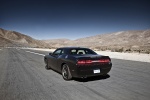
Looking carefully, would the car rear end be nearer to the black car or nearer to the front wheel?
the black car

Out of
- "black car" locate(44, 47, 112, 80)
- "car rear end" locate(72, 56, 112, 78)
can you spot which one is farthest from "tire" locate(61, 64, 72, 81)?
"car rear end" locate(72, 56, 112, 78)

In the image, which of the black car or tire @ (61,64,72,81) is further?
tire @ (61,64,72,81)

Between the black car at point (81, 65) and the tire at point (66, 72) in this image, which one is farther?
the tire at point (66, 72)

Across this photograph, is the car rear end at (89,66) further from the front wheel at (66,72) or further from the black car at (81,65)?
the front wheel at (66,72)

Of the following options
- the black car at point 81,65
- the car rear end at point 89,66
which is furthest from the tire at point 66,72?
the car rear end at point 89,66

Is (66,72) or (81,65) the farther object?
(66,72)

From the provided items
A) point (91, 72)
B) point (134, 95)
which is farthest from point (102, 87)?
point (134, 95)

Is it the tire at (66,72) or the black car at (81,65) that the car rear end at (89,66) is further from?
the tire at (66,72)

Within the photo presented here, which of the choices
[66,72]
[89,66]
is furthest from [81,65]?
[66,72]

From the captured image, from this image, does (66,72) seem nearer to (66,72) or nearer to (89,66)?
(66,72)

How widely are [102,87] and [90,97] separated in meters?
1.11

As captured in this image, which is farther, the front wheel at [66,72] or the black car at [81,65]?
the front wheel at [66,72]

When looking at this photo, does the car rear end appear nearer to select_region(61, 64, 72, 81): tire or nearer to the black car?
the black car

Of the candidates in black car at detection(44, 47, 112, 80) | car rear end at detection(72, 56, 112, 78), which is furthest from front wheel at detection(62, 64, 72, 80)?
car rear end at detection(72, 56, 112, 78)
